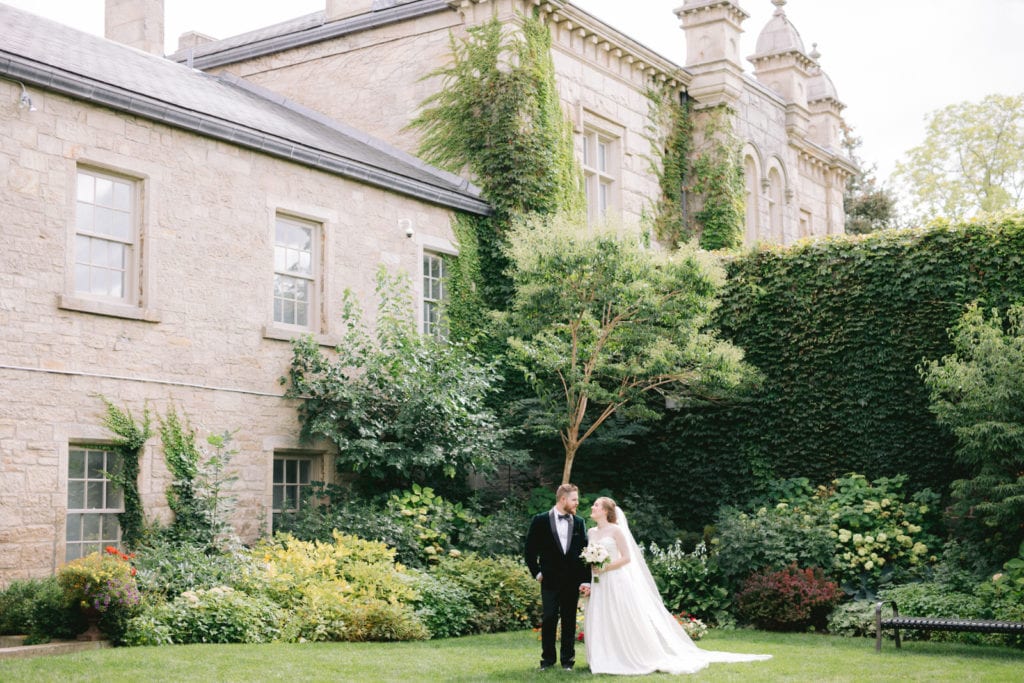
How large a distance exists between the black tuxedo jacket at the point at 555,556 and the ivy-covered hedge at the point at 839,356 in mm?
7796

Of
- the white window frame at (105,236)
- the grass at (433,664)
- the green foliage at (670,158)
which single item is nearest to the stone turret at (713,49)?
the green foliage at (670,158)

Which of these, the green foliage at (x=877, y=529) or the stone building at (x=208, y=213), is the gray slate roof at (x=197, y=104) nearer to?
the stone building at (x=208, y=213)

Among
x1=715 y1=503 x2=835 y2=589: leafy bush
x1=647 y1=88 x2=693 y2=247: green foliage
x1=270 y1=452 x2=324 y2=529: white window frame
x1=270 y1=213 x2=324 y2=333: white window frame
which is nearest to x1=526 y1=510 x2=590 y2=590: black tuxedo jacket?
x1=715 y1=503 x2=835 y2=589: leafy bush

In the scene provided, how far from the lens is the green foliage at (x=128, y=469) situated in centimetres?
1366

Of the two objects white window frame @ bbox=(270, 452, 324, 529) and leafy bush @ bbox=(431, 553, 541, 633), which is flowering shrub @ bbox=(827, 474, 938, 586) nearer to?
leafy bush @ bbox=(431, 553, 541, 633)

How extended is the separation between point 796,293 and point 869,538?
419 cm

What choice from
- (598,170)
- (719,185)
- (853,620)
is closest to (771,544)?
(853,620)

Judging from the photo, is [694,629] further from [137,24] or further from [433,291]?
[137,24]

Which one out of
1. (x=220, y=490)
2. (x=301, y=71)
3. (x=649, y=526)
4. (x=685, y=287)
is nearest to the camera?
(x=220, y=490)

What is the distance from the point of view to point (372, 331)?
56.9 feet

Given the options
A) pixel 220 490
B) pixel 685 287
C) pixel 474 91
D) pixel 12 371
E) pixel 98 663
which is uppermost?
pixel 474 91

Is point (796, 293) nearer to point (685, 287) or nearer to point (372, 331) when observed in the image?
point (685, 287)

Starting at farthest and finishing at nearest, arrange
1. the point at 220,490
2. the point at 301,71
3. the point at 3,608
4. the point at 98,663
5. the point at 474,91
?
the point at 301,71 < the point at 474,91 < the point at 220,490 < the point at 3,608 < the point at 98,663

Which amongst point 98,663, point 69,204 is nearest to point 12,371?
point 69,204
